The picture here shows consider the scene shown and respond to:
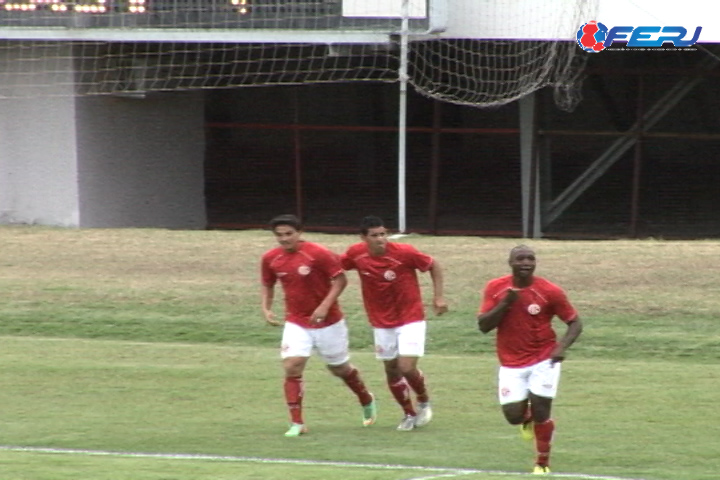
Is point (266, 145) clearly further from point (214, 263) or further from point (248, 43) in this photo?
point (214, 263)

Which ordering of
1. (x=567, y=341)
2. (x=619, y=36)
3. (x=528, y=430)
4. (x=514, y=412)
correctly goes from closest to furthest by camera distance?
(x=567, y=341)
(x=514, y=412)
(x=528, y=430)
(x=619, y=36)

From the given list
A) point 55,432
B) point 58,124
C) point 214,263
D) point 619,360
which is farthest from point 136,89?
point 55,432

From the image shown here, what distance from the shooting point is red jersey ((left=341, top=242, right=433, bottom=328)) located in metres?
12.3

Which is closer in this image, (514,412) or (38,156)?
(514,412)

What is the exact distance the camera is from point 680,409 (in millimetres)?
13414

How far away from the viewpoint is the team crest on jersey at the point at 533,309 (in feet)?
34.0

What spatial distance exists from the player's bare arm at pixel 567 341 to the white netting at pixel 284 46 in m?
14.7

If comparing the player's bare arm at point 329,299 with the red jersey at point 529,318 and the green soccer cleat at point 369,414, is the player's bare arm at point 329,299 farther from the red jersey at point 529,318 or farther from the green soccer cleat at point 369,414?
the red jersey at point 529,318

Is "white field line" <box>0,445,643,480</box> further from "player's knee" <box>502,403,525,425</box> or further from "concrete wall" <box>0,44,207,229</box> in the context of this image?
"concrete wall" <box>0,44,207,229</box>

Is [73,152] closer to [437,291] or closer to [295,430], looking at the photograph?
[295,430]

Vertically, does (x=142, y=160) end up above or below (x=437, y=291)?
below

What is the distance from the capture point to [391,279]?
12258mm

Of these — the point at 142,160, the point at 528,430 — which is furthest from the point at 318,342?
the point at 142,160

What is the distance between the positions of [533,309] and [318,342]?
2497mm
